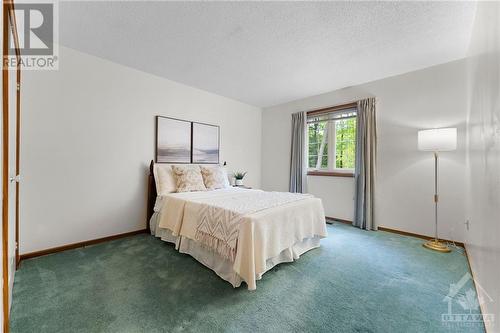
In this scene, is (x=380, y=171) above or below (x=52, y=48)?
below

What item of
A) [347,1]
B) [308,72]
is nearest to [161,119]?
[308,72]

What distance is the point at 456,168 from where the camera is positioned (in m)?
2.81

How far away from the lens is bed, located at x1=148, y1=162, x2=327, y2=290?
69.4 inches

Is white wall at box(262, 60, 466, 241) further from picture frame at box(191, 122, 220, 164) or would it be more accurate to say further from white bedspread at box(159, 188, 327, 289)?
picture frame at box(191, 122, 220, 164)

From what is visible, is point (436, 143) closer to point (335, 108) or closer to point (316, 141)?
point (335, 108)

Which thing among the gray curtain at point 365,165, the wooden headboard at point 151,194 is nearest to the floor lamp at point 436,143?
the gray curtain at point 365,165

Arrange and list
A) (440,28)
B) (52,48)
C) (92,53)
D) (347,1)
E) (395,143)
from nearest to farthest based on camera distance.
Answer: (347,1) → (440,28) → (52,48) → (92,53) → (395,143)

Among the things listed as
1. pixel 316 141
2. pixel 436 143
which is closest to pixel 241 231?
pixel 436 143

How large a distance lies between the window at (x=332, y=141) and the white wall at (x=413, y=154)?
9.8 inches

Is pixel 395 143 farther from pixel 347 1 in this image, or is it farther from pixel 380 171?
pixel 347 1

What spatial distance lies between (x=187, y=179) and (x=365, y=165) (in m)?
2.99

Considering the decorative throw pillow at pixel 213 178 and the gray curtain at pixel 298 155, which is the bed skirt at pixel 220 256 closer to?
the decorative throw pillow at pixel 213 178

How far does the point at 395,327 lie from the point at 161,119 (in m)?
3.66

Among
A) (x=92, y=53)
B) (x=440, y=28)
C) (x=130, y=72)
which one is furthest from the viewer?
(x=130, y=72)
